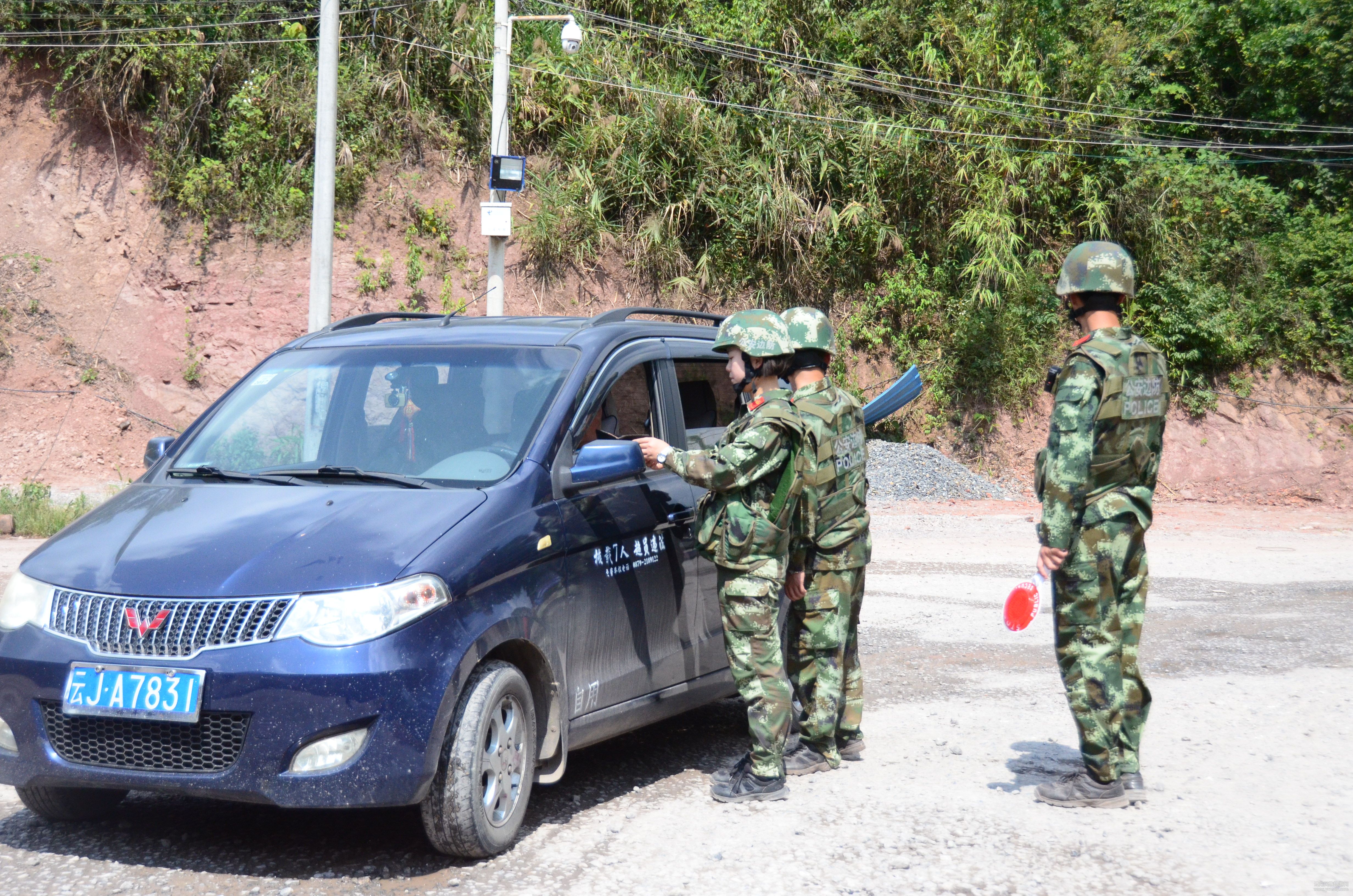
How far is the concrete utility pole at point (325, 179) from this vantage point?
12312 millimetres

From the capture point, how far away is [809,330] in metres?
5.09

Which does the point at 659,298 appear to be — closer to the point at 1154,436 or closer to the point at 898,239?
the point at 898,239

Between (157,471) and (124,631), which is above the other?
(157,471)

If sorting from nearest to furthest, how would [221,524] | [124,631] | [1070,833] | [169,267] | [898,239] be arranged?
[124,631], [221,524], [1070,833], [169,267], [898,239]

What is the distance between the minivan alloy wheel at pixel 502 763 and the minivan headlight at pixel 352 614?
0.52 meters

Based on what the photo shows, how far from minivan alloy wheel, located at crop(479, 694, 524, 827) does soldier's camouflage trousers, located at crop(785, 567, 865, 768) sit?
150cm

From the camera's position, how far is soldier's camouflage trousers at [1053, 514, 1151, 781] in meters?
4.75

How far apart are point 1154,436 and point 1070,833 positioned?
159cm

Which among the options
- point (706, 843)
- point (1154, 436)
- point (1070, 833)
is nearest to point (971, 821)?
point (1070, 833)

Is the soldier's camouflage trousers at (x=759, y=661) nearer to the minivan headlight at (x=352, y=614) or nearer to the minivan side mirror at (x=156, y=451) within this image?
the minivan headlight at (x=352, y=614)

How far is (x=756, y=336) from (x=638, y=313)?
1.02 meters

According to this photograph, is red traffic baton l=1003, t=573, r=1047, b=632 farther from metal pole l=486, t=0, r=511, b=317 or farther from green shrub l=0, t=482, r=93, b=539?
metal pole l=486, t=0, r=511, b=317

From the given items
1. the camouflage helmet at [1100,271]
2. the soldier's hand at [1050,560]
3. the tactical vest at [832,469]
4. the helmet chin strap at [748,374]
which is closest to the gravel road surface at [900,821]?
the soldier's hand at [1050,560]

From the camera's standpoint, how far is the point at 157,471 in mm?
4758
